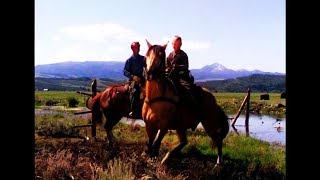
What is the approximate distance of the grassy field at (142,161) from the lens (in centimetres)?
614

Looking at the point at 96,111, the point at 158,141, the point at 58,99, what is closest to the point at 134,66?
the point at 96,111

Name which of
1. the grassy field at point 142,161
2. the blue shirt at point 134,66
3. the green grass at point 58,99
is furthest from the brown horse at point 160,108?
the green grass at point 58,99

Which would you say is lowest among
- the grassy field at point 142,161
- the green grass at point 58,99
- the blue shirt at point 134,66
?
the green grass at point 58,99

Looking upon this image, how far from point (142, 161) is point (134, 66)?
12.5ft

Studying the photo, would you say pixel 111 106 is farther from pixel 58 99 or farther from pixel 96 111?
pixel 58 99

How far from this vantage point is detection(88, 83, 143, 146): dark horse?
11414 mm

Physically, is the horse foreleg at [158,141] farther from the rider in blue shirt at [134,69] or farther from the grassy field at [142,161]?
the rider in blue shirt at [134,69]

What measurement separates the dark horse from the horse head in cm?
300

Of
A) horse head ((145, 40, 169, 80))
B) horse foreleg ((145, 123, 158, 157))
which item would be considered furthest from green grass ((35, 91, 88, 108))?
horse head ((145, 40, 169, 80))

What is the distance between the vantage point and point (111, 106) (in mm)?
11750

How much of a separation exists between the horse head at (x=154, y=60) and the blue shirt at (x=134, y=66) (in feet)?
8.69
